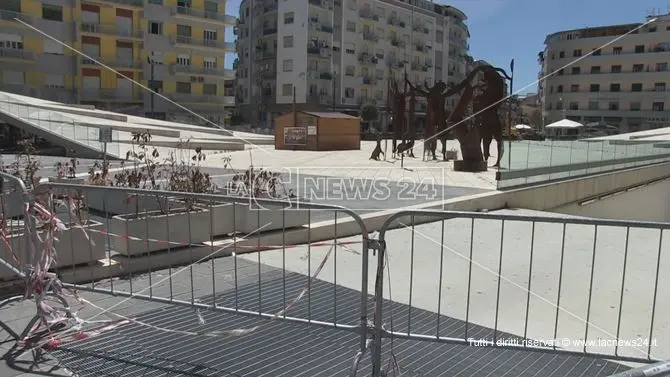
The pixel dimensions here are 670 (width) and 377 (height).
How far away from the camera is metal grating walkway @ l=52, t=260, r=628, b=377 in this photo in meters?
3.51

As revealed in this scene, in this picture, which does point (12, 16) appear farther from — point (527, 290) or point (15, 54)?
point (527, 290)

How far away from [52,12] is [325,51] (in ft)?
92.4

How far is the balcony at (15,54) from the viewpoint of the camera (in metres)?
42.4

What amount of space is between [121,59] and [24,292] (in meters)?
49.0

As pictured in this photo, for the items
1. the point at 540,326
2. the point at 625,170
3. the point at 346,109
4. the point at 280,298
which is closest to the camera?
the point at 540,326

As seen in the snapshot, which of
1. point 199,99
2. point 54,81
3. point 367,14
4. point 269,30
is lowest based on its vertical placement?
point 199,99

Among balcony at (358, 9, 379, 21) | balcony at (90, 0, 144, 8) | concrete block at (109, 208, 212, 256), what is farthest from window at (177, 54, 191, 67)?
concrete block at (109, 208, 212, 256)

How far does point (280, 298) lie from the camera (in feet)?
16.0

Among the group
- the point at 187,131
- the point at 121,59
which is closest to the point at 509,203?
the point at 187,131

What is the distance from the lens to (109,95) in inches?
1874

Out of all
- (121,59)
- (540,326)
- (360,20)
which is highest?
(360,20)

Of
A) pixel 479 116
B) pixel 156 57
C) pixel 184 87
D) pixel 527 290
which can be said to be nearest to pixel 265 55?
pixel 184 87

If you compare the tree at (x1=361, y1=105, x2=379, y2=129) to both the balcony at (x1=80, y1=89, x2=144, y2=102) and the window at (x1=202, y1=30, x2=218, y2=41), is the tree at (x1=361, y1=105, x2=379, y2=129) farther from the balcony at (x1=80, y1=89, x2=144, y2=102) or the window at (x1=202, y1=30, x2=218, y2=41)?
the balcony at (x1=80, y1=89, x2=144, y2=102)

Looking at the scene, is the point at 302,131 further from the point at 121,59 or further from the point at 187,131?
the point at 121,59
